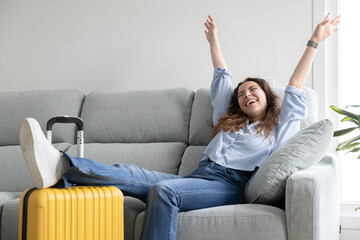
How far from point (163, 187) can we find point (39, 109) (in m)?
1.46

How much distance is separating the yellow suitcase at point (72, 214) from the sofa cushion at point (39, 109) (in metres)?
1.26

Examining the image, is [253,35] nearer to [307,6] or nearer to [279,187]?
[307,6]

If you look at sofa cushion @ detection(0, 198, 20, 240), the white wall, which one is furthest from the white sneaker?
the white wall

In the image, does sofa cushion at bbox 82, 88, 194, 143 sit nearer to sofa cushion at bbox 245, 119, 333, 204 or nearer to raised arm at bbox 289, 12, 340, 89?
raised arm at bbox 289, 12, 340, 89

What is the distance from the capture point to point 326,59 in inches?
114

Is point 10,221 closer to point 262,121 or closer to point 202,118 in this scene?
point 202,118

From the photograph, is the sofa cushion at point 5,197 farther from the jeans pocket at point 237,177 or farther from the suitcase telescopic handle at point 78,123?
the jeans pocket at point 237,177

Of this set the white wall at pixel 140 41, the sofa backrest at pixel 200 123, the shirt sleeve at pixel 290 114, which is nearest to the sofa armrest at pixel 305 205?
the shirt sleeve at pixel 290 114

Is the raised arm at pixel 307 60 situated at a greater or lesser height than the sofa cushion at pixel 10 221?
greater

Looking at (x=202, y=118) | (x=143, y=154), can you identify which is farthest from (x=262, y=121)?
(x=143, y=154)

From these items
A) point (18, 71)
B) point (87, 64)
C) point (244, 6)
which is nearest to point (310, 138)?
point (244, 6)

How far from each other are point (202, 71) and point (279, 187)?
55.0 inches

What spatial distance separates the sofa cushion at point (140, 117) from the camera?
269 centimetres

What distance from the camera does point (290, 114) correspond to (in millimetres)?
2229
